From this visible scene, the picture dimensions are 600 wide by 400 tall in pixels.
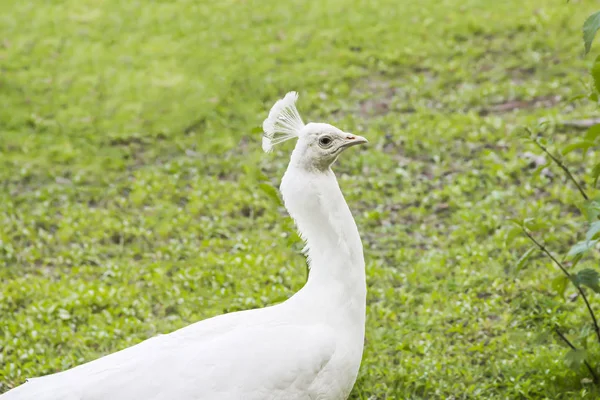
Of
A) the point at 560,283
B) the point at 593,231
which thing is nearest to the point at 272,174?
Result: the point at 560,283

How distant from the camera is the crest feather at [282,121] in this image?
14.0 feet

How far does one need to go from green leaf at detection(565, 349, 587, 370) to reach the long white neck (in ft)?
4.75

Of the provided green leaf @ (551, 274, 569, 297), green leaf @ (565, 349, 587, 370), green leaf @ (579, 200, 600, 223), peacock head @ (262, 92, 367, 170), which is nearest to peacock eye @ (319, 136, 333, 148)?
peacock head @ (262, 92, 367, 170)

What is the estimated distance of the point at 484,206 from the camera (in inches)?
314

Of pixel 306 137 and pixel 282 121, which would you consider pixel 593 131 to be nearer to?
pixel 306 137

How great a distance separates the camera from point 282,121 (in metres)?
4.33

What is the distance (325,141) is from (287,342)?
105 cm

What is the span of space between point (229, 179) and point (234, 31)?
4.08 meters

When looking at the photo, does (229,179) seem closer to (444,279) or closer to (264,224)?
(264,224)

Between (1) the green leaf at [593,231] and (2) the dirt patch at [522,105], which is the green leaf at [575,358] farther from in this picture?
(2) the dirt patch at [522,105]

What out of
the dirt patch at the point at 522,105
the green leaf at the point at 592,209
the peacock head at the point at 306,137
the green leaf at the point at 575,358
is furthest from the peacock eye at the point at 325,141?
the dirt patch at the point at 522,105

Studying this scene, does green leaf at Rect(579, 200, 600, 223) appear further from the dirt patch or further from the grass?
the dirt patch

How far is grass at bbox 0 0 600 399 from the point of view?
6133 mm

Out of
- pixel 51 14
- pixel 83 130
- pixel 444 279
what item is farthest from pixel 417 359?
pixel 51 14
